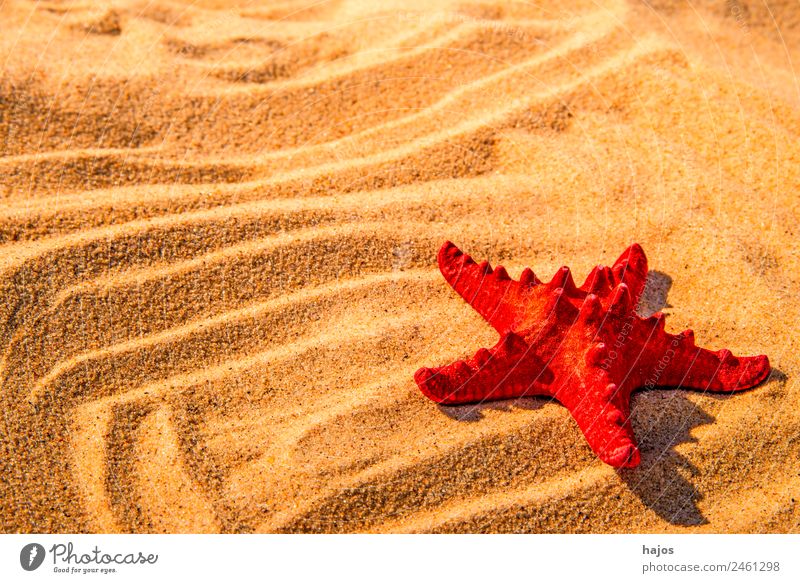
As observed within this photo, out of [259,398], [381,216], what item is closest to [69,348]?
[259,398]

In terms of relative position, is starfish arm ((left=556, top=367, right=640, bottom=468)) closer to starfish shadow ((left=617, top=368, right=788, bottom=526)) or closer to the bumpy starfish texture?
the bumpy starfish texture

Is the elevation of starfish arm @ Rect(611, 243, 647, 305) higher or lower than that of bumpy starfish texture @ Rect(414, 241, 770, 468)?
higher

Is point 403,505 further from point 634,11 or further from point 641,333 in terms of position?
point 634,11

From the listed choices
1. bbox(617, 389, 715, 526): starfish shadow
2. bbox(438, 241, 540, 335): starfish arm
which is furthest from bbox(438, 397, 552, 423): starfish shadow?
bbox(617, 389, 715, 526): starfish shadow

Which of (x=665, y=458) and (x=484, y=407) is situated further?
(x=484, y=407)
